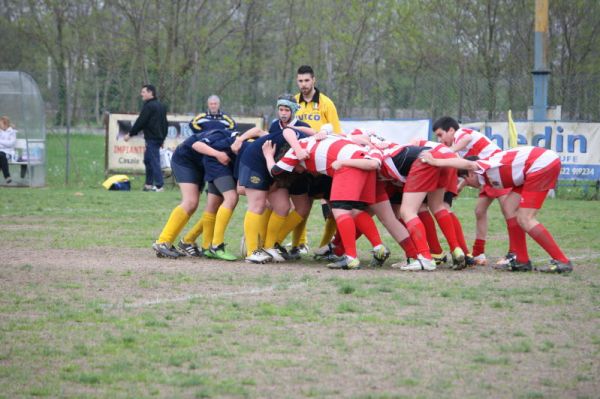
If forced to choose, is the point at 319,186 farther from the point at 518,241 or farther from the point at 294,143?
the point at 518,241

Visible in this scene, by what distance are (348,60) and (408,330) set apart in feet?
85.3

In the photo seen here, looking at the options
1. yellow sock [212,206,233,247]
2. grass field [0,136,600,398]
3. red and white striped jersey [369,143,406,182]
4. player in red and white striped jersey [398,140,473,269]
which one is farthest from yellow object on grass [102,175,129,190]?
red and white striped jersey [369,143,406,182]

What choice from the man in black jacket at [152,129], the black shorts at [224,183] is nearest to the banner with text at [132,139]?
the man in black jacket at [152,129]

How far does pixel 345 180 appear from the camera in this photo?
388 inches

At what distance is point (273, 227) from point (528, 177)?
2789mm

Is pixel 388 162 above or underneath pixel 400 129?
underneath

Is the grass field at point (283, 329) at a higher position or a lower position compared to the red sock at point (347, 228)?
lower

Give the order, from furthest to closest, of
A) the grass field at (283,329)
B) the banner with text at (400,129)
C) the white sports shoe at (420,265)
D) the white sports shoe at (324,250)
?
the banner with text at (400,129)
the white sports shoe at (324,250)
the white sports shoe at (420,265)
the grass field at (283,329)

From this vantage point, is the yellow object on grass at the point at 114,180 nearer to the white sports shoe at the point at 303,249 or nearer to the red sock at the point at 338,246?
the white sports shoe at the point at 303,249

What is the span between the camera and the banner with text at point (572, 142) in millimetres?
19609

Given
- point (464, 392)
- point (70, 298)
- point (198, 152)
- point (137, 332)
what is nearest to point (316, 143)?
point (198, 152)

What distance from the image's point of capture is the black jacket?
2053 cm

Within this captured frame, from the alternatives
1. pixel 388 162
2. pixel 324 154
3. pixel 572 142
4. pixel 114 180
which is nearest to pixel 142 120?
pixel 114 180

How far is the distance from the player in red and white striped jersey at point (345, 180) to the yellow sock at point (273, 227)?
2.36 feet
